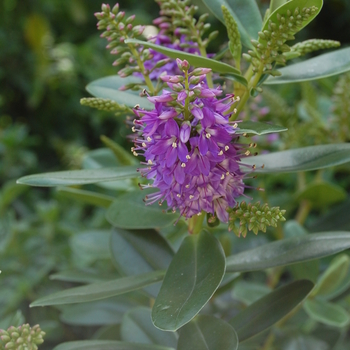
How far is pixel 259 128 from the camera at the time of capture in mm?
561

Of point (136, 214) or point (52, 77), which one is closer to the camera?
point (136, 214)

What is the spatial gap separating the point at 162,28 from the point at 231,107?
0.19 m

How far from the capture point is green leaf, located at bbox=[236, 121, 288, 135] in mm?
532

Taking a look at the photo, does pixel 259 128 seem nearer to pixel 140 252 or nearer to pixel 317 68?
pixel 317 68

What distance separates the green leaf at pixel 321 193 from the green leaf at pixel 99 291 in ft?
1.55

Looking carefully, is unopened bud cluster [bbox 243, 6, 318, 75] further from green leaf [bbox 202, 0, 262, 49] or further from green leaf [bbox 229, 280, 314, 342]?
green leaf [bbox 229, 280, 314, 342]

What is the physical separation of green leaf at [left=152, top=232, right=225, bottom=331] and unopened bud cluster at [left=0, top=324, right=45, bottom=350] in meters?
0.16

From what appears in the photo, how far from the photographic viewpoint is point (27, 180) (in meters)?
0.63

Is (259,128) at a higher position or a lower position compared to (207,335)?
higher

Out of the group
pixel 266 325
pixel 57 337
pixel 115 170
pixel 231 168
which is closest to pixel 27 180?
pixel 115 170

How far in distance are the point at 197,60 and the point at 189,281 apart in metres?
0.28

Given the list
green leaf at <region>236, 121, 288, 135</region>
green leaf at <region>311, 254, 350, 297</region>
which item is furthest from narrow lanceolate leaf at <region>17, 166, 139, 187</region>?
green leaf at <region>311, 254, 350, 297</region>

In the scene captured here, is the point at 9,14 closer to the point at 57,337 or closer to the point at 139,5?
the point at 139,5

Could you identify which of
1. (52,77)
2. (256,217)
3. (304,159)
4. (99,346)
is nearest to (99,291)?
(99,346)
